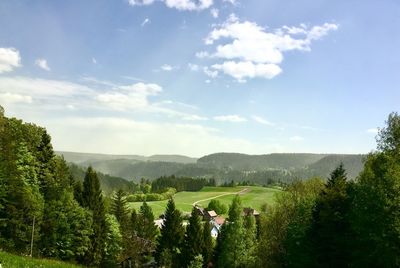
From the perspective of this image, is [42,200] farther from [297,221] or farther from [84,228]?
[297,221]

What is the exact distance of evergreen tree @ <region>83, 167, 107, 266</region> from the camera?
5562 cm

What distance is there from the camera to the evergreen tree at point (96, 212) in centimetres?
5562

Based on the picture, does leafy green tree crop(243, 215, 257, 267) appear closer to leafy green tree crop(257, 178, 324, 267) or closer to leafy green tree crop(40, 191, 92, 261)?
leafy green tree crop(257, 178, 324, 267)

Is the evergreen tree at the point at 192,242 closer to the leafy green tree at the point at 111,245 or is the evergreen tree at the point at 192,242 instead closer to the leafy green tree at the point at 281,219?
the leafy green tree at the point at 281,219

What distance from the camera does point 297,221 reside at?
4856 centimetres

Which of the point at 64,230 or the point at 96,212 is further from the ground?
the point at 96,212

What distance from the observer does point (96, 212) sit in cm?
5659

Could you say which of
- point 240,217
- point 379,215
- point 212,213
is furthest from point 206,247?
point 212,213

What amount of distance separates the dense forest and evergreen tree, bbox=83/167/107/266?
13cm

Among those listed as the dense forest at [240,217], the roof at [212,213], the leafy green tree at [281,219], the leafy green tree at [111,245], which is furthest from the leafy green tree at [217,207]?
the leafy green tree at [111,245]

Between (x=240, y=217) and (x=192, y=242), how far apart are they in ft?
47.3

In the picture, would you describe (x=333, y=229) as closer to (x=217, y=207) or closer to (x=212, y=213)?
(x=212, y=213)

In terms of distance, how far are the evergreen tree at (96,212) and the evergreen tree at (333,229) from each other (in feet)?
91.0

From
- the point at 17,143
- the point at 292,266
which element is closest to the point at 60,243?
the point at 17,143
